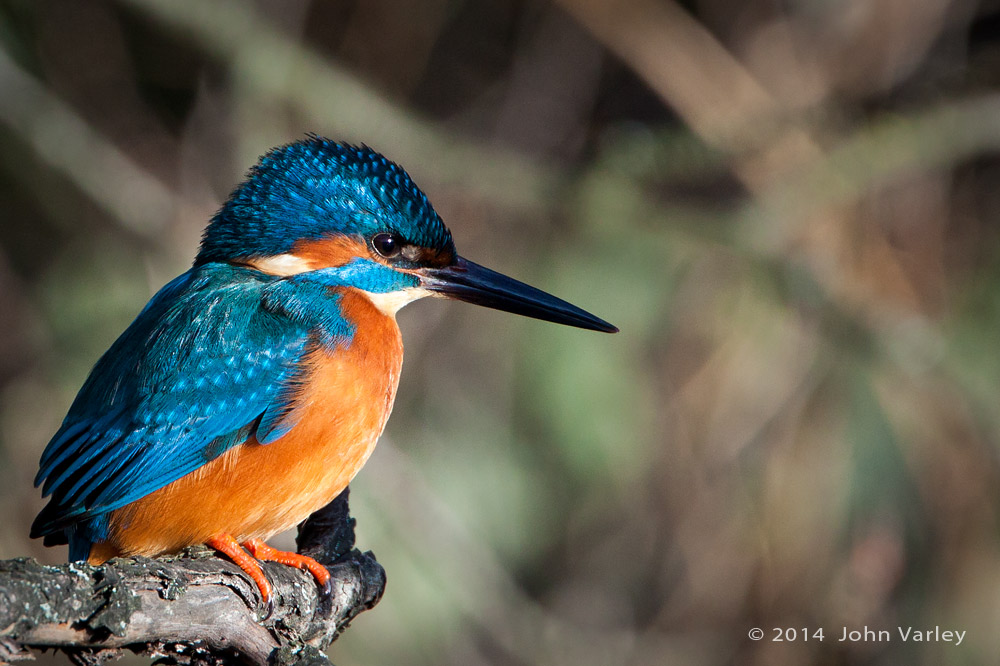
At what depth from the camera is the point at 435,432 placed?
14.3 feet

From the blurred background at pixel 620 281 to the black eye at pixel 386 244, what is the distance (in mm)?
1310

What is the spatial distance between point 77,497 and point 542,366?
96.1 inches

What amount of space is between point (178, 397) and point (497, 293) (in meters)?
0.88

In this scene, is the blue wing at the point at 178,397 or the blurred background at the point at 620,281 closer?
the blue wing at the point at 178,397

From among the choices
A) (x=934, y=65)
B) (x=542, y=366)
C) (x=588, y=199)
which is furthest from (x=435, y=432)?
(x=934, y=65)

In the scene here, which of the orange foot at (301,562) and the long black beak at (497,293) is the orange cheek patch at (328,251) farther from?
the orange foot at (301,562)

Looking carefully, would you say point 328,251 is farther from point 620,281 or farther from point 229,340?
point 620,281

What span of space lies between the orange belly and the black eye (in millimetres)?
312

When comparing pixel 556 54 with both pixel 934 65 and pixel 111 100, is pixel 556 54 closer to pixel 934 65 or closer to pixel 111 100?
pixel 934 65

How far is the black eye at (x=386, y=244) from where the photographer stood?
255cm

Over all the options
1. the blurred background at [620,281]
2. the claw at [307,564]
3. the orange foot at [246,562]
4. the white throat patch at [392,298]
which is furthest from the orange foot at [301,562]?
the blurred background at [620,281]

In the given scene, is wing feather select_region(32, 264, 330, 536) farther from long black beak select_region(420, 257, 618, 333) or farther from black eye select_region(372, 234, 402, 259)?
long black beak select_region(420, 257, 618, 333)

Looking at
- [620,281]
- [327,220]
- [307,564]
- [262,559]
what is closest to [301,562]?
[307,564]

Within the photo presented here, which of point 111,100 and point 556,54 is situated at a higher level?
point 556,54
